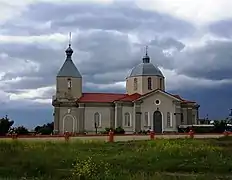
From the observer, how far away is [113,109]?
67.7 metres

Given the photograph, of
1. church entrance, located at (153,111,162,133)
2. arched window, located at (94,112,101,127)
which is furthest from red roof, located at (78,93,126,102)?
church entrance, located at (153,111,162,133)

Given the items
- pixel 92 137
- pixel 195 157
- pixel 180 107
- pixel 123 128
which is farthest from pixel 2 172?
pixel 180 107

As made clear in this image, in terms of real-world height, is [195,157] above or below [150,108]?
below

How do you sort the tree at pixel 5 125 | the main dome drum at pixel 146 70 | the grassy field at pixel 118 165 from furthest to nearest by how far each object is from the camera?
the main dome drum at pixel 146 70 → the tree at pixel 5 125 → the grassy field at pixel 118 165

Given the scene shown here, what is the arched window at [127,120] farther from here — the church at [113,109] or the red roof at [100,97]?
the red roof at [100,97]

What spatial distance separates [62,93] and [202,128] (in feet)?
66.0

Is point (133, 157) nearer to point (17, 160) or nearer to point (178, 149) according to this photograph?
point (178, 149)

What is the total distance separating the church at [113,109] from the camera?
6644 centimetres

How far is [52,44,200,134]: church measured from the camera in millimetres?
66438

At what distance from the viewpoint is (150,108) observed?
6744cm

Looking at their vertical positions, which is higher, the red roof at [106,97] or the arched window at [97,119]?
the red roof at [106,97]

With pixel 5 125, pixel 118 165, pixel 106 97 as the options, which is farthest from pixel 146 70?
pixel 118 165

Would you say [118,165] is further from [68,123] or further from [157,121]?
[157,121]

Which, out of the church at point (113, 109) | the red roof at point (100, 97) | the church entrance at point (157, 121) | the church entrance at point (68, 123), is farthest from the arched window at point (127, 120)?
the church entrance at point (68, 123)
